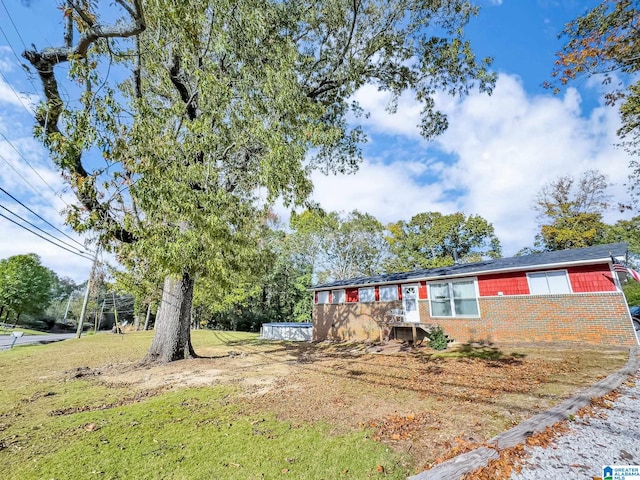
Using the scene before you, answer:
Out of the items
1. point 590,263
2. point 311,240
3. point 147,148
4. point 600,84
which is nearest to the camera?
point 147,148

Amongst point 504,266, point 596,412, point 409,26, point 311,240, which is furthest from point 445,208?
point 596,412

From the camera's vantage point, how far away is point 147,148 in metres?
5.89

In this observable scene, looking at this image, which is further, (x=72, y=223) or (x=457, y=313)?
(x=457, y=313)

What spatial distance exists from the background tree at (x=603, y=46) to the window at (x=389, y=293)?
10702 millimetres

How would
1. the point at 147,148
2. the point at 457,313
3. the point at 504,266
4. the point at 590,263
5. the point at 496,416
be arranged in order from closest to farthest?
the point at 496,416
the point at 147,148
the point at 590,263
the point at 504,266
the point at 457,313

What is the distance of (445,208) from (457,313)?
23.4m

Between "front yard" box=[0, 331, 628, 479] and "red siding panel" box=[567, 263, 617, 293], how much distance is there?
2.33m

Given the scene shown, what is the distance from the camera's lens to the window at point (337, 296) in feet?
57.9

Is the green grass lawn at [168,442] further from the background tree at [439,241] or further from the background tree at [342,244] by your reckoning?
the background tree at [439,241]

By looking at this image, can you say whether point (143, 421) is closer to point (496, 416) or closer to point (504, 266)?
point (496, 416)

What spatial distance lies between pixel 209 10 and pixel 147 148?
160 inches

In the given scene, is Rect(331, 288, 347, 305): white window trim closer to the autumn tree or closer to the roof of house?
the roof of house

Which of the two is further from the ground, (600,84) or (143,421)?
(600,84)

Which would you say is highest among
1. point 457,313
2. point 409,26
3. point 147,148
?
point 409,26
